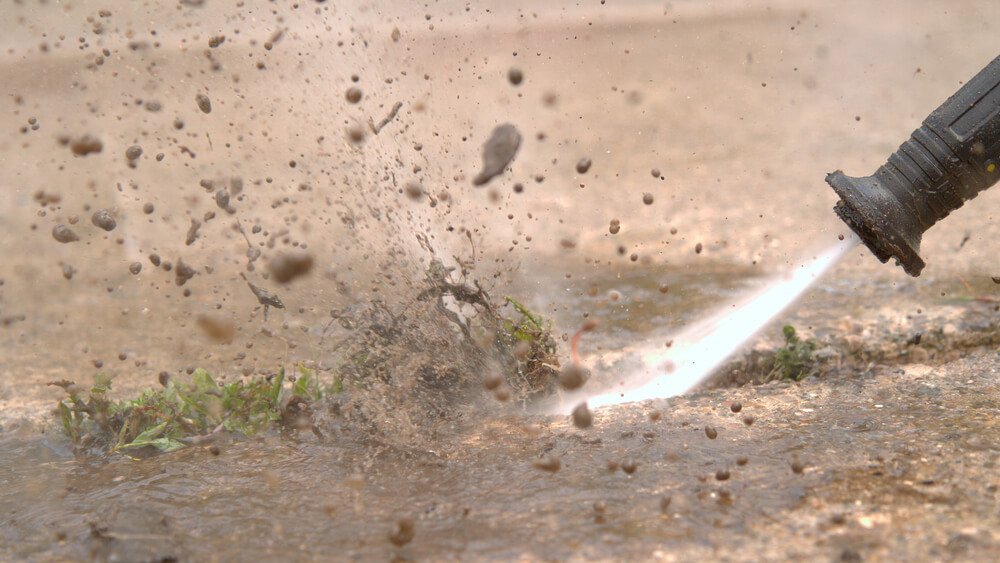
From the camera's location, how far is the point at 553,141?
7578 mm

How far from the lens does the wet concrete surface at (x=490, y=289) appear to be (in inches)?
83.2

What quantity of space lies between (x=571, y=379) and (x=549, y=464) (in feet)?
2.66

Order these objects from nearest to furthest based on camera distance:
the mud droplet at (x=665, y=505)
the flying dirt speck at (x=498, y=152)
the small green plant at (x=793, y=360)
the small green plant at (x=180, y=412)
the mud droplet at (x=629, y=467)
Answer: the mud droplet at (x=665, y=505)
the mud droplet at (x=629, y=467)
the flying dirt speck at (x=498, y=152)
the small green plant at (x=180, y=412)
the small green plant at (x=793, y=360)

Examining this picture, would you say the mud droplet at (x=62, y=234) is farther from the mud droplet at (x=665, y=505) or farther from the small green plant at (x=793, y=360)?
the small green plant at (x=793, y=360)

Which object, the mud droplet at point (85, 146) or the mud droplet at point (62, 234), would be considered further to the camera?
the mud droplet at point (62, 234)

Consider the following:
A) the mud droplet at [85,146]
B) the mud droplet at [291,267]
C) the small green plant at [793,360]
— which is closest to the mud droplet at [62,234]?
the mud droplet at [85,146]

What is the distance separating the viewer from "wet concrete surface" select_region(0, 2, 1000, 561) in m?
2.11

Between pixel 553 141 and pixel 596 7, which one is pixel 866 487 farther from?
pixel 596 7

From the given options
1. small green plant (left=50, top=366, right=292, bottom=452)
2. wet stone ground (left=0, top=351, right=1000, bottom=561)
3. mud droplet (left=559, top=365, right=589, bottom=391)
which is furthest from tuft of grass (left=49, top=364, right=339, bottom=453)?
mud droplet (left=559, top=365, right=589, bottom=391)

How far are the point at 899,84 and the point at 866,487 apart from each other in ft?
24.1

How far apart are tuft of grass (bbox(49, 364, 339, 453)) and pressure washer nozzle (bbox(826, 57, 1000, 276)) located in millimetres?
2074

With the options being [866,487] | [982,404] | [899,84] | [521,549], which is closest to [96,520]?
[521,549]

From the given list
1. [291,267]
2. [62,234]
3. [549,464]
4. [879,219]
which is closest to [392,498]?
[549,464]

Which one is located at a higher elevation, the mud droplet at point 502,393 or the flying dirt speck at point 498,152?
the flying dirt speck at point 498,152
